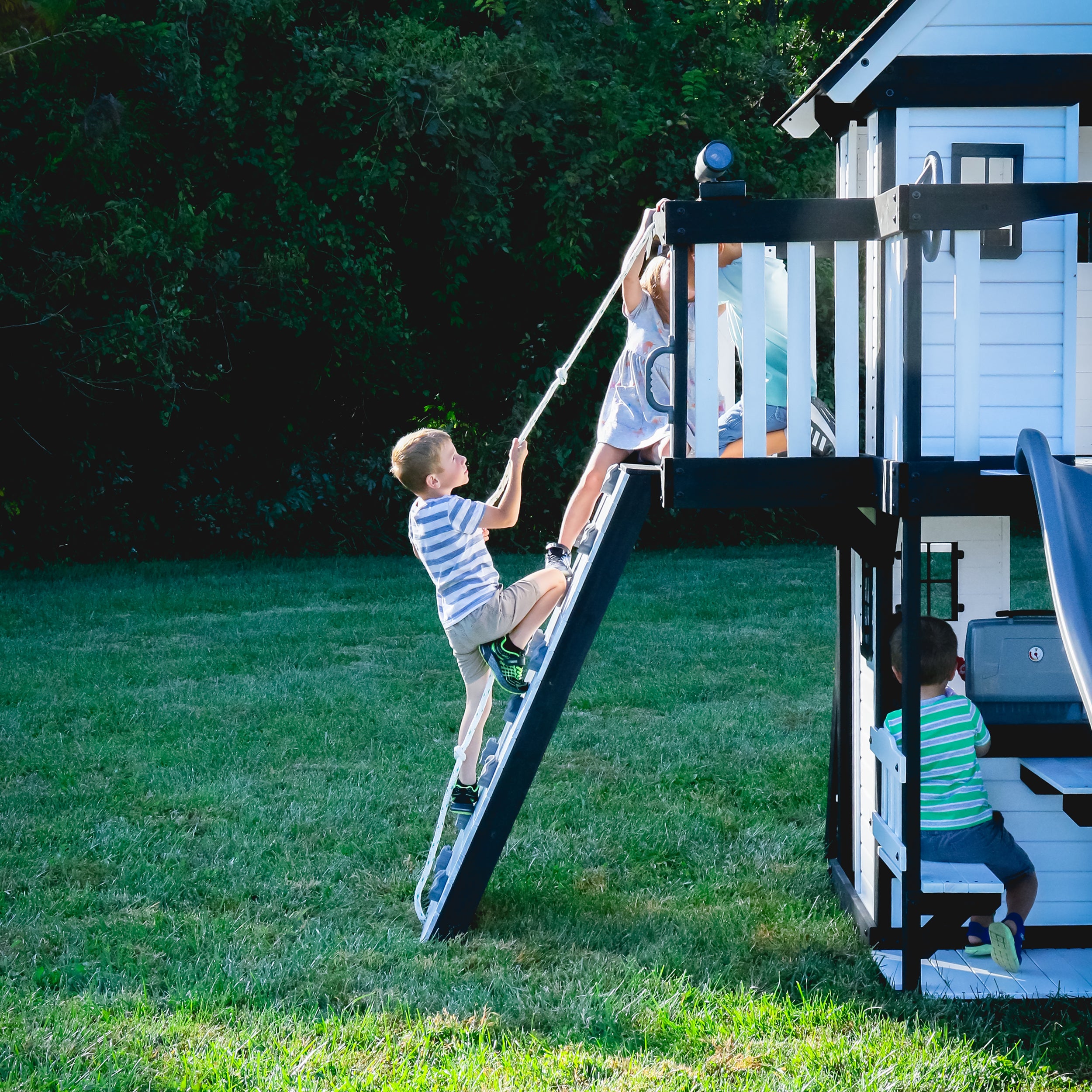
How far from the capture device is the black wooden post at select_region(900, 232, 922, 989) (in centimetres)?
389

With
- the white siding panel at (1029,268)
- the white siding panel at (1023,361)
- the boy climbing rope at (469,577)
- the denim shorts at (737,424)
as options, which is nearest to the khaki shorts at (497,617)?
the boy climbing rope at (469,577)

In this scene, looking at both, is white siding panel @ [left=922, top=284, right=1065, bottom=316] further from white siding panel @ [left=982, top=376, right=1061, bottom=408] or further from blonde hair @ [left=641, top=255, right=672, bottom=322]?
blonde hair @ [left=641, top=255, right=672, bottom=322]

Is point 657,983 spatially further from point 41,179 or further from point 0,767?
point 41,179

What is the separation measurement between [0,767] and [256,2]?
999 centimetres

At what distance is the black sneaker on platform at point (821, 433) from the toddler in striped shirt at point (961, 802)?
28.8 inches

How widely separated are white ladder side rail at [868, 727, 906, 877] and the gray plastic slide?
75 cm

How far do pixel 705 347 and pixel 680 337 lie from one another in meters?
0.09

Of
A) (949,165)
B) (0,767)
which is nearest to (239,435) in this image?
(0,767)

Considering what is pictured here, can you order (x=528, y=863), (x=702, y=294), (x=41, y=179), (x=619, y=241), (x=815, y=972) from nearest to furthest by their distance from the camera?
(x=702, y=294) → (x=815, y=972) → (x=528, y=863) → (x=41, y=179) → (x=619, y=241)

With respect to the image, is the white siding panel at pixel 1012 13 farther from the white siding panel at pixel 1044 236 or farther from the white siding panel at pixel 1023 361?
the white siding panel at pixel 1023 361

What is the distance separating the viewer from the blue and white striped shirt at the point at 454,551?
480cm

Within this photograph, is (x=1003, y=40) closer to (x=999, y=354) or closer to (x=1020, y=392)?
(x=999, y=354)

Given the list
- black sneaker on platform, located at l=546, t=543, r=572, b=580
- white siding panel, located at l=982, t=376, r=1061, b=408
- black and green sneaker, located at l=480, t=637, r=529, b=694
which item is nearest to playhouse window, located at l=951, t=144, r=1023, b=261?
white siding panel, located at l=982, t=376, r=1061, b=408

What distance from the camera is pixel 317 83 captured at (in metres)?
14.6
